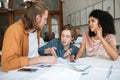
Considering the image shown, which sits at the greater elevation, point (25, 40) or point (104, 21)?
point (104, 21)

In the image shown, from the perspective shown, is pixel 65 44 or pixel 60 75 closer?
pixel 60 75

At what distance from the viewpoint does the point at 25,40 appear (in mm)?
1167

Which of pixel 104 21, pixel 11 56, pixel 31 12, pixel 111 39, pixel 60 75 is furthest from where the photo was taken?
pixel 104 21

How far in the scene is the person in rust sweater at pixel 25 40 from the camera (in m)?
1.06

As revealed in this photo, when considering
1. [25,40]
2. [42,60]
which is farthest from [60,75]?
[25,40]

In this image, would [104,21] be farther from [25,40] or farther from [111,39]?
[25,40]

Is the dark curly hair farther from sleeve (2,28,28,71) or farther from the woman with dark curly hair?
sleeve (2,28,28,71)

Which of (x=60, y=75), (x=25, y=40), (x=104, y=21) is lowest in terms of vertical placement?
(x=60, y=75)

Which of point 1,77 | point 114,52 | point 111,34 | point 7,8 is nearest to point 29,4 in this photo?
point 1,77

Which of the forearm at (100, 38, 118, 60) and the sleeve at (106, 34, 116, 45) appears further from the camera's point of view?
the sleeve at (106, 34, 116, 45)

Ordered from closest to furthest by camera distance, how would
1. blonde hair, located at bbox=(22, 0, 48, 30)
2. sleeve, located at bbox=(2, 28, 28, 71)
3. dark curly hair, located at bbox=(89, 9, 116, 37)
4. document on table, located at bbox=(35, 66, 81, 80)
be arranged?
document on table, located at bbox=(35, 66, 81, 80) → sleeve, located at bbox=(2, 28, 28, 71) → blonde hair, located at bbox=(22, 0, 48, 30) → dark curly hair, located at bbox=(89, 9, 116, 37)

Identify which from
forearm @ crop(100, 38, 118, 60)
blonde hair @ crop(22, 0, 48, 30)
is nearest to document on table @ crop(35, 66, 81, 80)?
blonde hair @ crop(22, 0, 48, 30)

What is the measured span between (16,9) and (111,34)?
17.0ft

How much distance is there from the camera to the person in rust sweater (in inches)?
41.6
